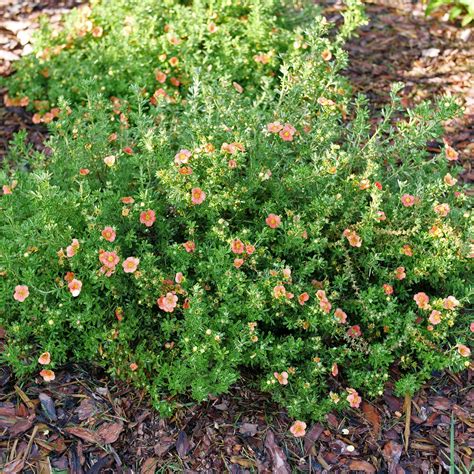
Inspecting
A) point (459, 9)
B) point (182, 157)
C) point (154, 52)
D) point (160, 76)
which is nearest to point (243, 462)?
point (182, 157)

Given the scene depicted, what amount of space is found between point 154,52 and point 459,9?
2.95m

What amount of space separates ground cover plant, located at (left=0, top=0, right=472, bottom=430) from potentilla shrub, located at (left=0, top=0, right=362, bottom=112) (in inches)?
53.0

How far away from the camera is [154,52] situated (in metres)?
4.68

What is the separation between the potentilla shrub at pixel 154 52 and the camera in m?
4.57

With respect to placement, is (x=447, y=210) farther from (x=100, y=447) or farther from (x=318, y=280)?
(x=100, y=447)

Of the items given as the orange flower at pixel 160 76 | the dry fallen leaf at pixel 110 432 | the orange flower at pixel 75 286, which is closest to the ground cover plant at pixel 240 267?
the orange flower at pixel 75 286

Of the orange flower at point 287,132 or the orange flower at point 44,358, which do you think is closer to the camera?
the orange flower at point 44,358

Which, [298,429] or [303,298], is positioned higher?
[303,298]

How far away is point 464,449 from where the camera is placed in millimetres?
2938

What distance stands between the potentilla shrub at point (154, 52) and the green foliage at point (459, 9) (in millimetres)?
1805

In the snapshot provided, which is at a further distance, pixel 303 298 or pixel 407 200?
pixel 407 200

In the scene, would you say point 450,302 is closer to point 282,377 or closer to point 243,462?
point 282,377

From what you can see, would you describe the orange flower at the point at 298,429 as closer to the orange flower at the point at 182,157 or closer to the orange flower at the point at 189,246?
the orange flower at the point at 189,246

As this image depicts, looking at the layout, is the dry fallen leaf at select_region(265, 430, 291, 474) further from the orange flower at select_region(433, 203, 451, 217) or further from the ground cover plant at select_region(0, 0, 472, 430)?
the orange flower at select_region(433, 203, 451, 217)
